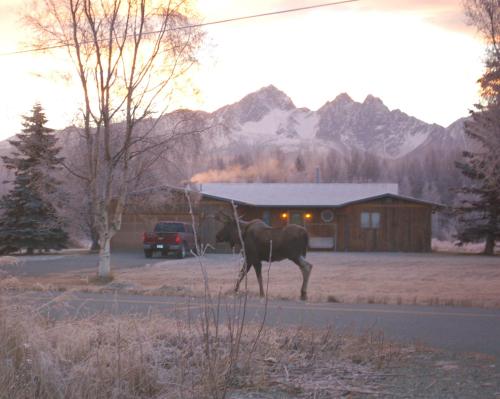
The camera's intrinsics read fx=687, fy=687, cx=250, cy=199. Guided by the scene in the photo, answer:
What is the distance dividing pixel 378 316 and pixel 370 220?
33091mm

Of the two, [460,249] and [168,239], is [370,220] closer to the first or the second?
[460,249]

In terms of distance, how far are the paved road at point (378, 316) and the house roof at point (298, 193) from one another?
29324mm

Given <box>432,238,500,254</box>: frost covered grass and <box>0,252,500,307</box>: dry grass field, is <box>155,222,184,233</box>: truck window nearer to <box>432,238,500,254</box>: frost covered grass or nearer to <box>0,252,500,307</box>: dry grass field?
<box>0,252,500,307</box>: dry grass field

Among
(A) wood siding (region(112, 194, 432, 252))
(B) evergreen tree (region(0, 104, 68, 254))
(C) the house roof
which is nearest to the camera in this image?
(B) evergreen tree (region(0, 104, 68, 254))

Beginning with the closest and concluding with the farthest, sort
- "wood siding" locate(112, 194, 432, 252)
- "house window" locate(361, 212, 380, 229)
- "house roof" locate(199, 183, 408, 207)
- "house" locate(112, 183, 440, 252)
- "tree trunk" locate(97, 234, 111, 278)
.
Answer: "tree trunk" locate(97, 234, 111, 278)
"house" locate(112, 183, 440, 252)
"wood siding" locate(112, 194, 432, 252)
"house window" locate(361, 212, 380, 229)
"house roof" locate(199, 183, 408, 207)

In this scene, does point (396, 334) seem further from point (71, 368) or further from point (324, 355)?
point (71, 368)

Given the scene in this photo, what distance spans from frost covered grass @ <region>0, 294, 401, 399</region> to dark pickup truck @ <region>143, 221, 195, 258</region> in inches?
1096

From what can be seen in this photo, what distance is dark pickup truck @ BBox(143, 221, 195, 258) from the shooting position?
3619cm

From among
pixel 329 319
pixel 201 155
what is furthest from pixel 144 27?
pixel 329 319

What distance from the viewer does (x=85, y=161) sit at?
75.3 ft

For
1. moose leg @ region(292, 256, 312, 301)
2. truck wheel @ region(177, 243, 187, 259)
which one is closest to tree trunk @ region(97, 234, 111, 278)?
moose leg @ region(292, 256, 312, 301)

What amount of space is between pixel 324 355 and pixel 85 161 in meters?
16.8

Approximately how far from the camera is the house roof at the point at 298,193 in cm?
4484

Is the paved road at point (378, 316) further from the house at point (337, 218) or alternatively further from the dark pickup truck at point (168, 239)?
the house at point (337, 218)
